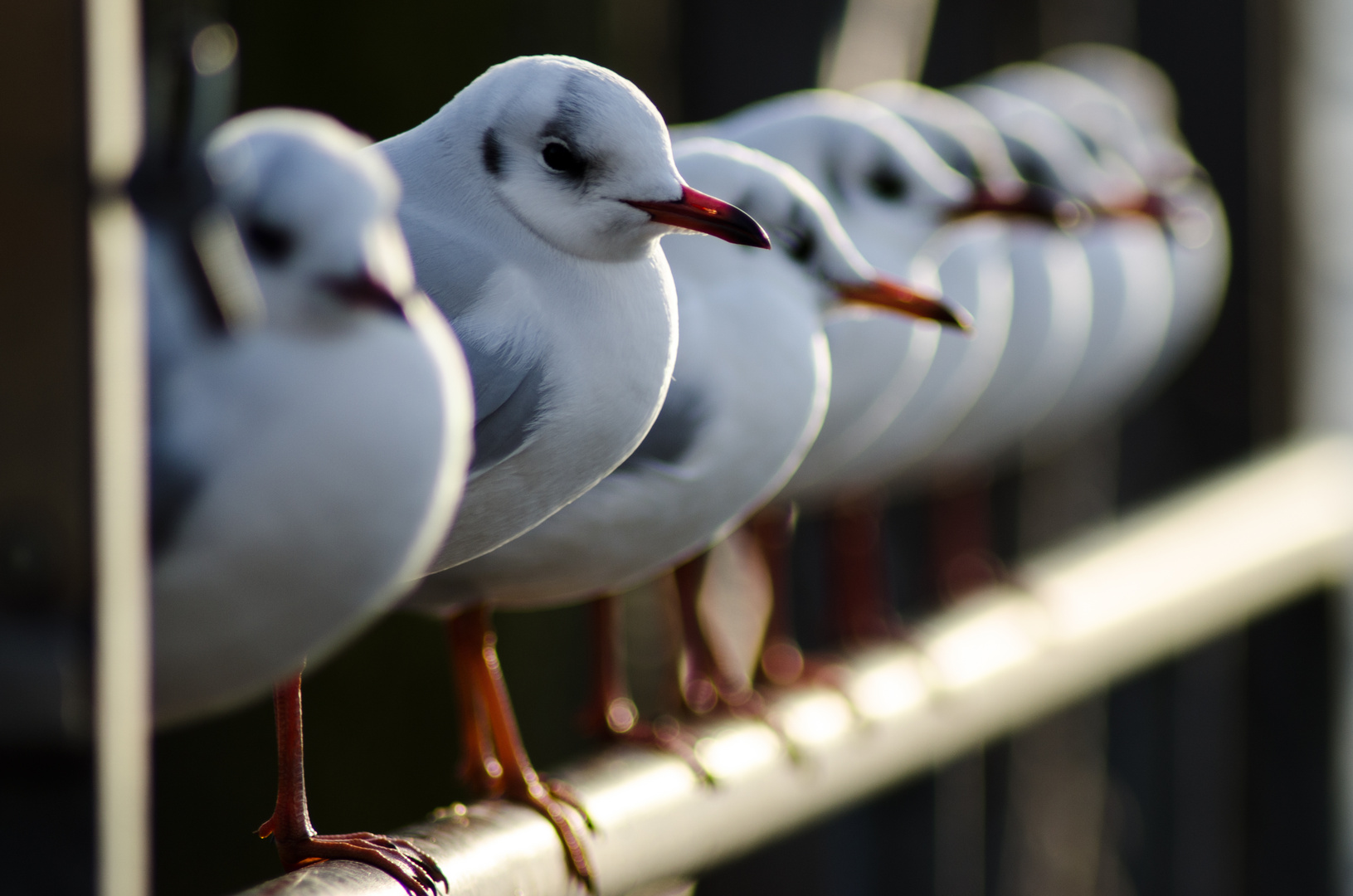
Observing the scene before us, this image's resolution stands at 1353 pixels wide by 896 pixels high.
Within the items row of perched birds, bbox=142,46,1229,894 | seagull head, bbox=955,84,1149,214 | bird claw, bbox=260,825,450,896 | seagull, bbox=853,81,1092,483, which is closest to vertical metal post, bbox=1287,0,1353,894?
seagull head, bbox=955,84,1149,214

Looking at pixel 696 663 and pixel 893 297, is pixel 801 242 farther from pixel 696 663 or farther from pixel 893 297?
pixel 696 663

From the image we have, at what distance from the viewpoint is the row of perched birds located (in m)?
0.58

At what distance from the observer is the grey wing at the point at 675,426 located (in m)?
1.03

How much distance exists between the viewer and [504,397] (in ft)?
2.66

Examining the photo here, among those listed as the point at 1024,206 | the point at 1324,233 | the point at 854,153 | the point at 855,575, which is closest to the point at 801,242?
the point at 854,153

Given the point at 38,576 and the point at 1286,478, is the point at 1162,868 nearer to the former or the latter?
the point at 1286,478

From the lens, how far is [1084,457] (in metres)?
3.52

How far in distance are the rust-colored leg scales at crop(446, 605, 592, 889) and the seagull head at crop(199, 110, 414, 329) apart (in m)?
0.53

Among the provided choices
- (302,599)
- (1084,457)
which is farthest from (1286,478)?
(302,599)

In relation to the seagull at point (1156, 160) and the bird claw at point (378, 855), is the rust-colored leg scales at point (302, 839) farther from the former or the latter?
the seagull at point (1156, 160)

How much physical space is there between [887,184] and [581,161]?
0.70 meters

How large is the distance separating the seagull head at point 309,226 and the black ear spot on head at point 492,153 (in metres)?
0.24

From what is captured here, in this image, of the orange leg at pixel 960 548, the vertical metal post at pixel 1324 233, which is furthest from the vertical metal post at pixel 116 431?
the vertical metal post at pixel 1324 233

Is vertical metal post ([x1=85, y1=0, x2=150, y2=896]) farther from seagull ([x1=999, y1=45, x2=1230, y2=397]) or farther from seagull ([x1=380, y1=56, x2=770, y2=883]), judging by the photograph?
seagull ([x1=999, y1=45, x2=1230, y2=397])
